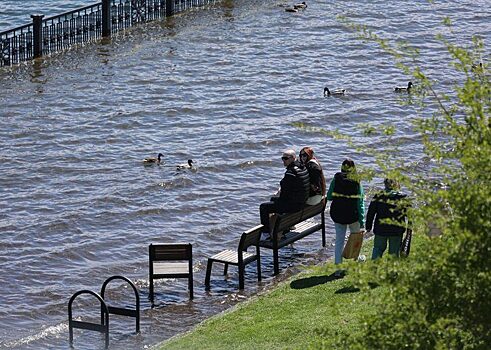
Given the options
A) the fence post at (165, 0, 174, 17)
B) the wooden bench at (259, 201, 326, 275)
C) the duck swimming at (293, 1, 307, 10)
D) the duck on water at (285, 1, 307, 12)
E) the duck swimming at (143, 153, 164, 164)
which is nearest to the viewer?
the wooden bench at (259, 201, 326, 275)

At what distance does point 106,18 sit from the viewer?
33.8m

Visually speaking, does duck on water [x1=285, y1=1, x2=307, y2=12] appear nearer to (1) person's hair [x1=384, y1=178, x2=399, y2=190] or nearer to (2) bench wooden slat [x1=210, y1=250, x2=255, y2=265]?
(2) bench wooden slat [x1=210, y1=250, x2=255, y2=265]

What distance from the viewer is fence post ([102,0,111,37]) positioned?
3362 centimetres

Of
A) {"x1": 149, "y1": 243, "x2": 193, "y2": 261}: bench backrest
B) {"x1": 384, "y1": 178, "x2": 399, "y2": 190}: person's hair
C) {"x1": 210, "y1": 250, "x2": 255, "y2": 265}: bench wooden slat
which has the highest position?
{"x1": 384, "y1": 178, "x2": 399, "y2": 190}: person's hair

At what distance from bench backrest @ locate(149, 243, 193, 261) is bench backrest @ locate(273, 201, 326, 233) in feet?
4.92

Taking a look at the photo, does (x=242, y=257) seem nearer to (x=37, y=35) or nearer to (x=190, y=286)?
(x=190, y=286)

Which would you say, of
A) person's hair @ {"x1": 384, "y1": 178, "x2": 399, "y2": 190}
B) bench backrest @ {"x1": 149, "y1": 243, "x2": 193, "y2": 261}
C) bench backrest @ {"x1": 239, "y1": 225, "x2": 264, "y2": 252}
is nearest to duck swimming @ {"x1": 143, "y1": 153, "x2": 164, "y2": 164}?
bench backrest @ {"x1": 239, "y1": 225, "x2": 264, "y2": 252}

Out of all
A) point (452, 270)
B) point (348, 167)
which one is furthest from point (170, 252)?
point (452, 270)

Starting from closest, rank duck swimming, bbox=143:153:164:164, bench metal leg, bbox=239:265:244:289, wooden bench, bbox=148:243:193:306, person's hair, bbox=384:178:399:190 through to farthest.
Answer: person's hair, bbox=384:178:399:190
wooden bench, bbox=148:243:193:306
bench metal leg, bbox=239:265:244:289
duck swimming, bbox=143:153:164:164

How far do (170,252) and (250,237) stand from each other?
111cm

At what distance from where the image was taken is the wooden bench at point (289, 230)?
53.6ft

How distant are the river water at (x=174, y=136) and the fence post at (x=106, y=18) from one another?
536 mm

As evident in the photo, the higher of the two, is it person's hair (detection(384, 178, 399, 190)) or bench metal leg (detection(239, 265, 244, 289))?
Result: person's hair (detection(384, 178, 399, 190))

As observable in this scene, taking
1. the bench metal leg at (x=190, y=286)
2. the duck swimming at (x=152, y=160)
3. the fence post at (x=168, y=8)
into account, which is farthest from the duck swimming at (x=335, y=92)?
the bench metal leg at (x=190, y=286)
